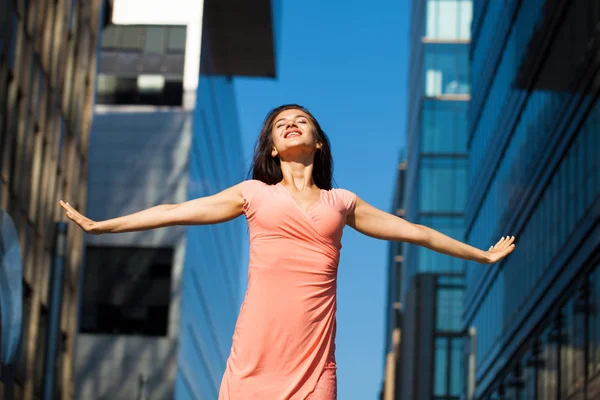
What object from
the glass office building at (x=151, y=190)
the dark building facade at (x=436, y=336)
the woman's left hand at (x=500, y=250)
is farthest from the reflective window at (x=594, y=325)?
the dark building facade at (x=436, y=336)

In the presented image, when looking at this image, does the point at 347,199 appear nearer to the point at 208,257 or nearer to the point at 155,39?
the point at 155,39

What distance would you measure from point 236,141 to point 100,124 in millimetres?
30837

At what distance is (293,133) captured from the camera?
6098 mm

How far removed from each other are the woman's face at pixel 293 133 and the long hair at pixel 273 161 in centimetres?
6

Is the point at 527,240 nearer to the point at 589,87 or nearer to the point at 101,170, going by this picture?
the point at 589,87

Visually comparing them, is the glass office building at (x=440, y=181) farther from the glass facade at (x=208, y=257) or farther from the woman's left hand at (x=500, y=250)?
the woman's left hand at (x=500, y=250)

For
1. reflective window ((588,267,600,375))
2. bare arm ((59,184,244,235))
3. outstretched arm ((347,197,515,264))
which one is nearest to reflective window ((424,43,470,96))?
reflective window ((588,267,600,375))

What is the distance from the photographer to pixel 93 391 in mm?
Answer: 76500

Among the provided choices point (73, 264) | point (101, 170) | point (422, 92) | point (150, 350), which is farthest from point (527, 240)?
point (422, 92)

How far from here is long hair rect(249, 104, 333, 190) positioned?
6250mm

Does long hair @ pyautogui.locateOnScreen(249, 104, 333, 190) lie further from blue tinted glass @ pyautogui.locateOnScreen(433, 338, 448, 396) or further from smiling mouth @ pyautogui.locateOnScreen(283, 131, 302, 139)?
blue tinted glass @ pyautogui.locateOnScreen(433, 338, 448, 396)

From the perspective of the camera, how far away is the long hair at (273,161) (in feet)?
20.5

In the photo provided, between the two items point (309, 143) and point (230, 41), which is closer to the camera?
point (309, 143)

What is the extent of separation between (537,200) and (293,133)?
38198 mm
